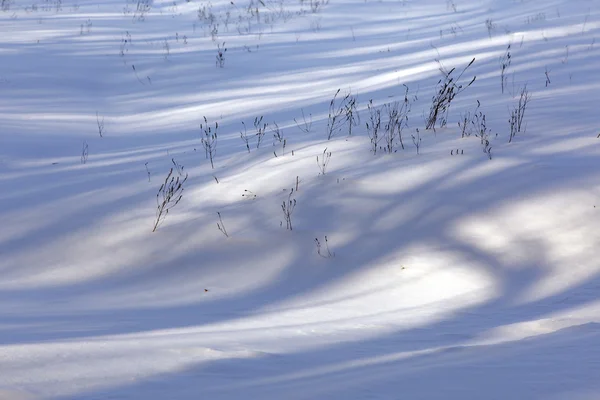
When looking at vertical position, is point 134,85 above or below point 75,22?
below

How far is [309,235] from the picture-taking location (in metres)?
4.00

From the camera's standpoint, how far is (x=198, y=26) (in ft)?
41.3

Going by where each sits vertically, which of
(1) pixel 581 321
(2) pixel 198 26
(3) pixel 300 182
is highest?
(2) pixel 198 26

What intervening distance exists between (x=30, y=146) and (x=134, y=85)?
→ 9.50ft

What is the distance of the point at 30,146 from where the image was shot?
591 centimetres

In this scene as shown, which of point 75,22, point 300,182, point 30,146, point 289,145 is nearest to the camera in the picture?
point 300,182

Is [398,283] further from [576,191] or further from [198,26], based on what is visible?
[198,26]

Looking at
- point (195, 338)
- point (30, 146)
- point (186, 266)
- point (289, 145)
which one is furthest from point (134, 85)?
point (195, 338)

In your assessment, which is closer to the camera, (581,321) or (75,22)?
(581,321)

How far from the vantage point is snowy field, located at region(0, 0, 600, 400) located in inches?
89.6

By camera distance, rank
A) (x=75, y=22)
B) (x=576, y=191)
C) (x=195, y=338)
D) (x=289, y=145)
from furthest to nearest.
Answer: (x=75, y=22) → (x=289, y=145) → (x=576, y=191) → (x=195, y=338)

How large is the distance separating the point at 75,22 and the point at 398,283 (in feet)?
34.3

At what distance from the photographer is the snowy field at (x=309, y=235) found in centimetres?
228

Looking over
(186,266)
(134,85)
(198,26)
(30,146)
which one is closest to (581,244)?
(186,266)
